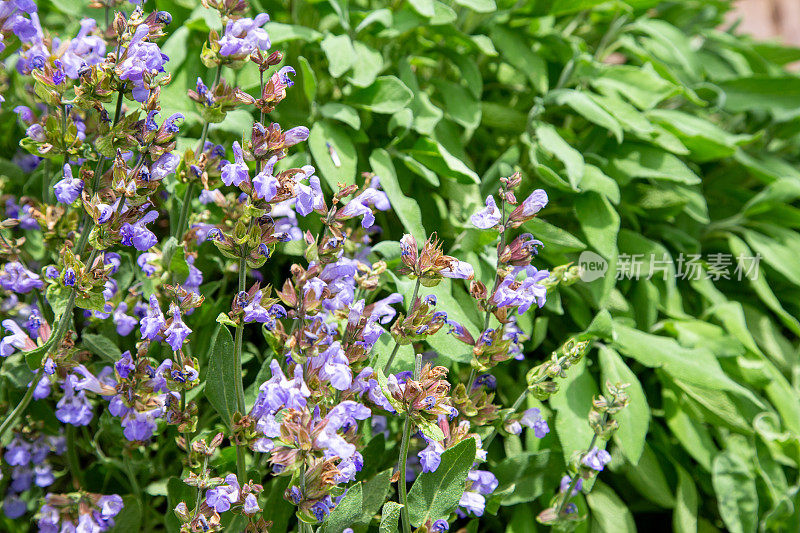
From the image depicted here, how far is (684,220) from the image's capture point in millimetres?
1349

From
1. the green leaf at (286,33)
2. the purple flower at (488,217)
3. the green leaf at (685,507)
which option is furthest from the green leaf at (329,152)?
the green leaf at (685,507)

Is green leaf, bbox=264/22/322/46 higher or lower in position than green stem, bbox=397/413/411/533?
higher

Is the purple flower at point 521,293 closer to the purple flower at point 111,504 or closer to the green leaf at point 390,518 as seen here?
the green leaf at point 390,518

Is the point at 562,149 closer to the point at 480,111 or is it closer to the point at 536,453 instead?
the point at 480,111

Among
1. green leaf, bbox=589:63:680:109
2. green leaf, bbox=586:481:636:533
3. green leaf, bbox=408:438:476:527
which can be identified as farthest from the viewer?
green leaf, bbox=589:63:680:109

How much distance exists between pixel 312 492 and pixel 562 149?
66 cm

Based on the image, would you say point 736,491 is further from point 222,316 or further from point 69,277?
point 69,277

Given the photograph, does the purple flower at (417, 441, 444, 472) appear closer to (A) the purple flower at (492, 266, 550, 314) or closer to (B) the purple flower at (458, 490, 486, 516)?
(B) the purple flower at (458, 490, 486, 516)

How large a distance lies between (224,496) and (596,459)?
0.45m

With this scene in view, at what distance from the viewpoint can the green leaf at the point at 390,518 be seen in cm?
68

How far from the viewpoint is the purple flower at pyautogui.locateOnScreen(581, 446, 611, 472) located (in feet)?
2.72

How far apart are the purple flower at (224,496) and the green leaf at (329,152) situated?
0.41m

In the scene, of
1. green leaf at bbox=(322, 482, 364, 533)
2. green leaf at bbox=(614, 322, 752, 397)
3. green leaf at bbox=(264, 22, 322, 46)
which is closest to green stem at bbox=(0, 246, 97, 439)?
green leaf at bbox=(322, 482, 364, 533)

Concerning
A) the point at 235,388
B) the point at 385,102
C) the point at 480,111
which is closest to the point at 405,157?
the point at 385,102
